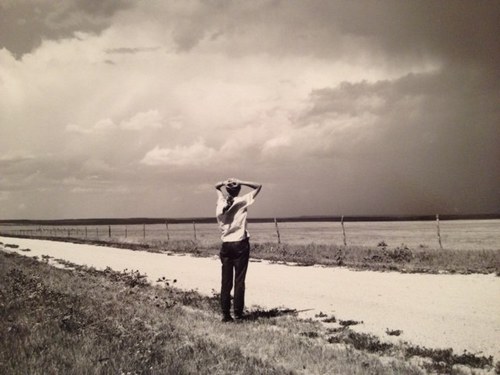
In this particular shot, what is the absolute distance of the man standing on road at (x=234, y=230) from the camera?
7.02 metres

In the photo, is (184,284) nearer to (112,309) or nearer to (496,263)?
(112,309)

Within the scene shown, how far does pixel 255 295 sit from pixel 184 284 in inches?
106

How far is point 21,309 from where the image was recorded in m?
7.80

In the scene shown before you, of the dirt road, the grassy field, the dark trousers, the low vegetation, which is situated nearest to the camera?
the grassy field

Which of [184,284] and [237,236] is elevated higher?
[237,236]

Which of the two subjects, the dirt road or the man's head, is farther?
the man's head

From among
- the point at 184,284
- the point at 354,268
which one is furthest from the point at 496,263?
the point at 184,284

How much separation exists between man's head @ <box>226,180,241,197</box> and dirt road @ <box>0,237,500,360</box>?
2800 millimetres

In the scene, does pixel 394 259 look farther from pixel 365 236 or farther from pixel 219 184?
pixel 365 236

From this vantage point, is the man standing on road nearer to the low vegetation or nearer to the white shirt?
the white shirt

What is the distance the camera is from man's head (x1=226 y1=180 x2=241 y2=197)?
23.3ft

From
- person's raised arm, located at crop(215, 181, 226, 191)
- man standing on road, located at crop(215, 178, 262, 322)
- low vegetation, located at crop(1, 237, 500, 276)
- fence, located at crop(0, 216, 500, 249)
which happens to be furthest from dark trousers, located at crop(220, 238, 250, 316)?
fence, located at crop(0, 216, 500, 249)

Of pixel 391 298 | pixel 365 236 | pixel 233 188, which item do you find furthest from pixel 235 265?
pixel 365 236

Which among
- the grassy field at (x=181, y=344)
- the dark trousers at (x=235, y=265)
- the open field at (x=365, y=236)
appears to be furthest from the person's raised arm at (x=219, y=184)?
the open field at (x=365, y=236)
